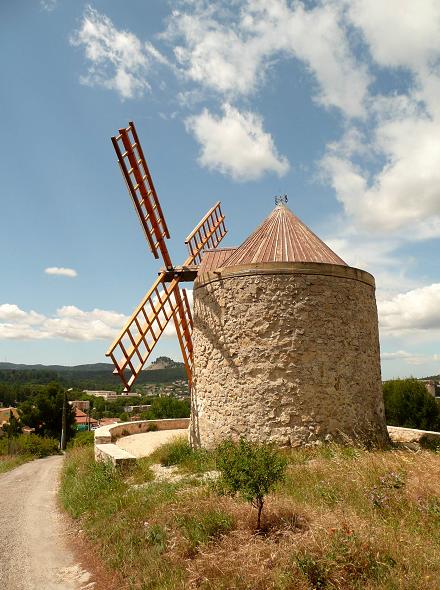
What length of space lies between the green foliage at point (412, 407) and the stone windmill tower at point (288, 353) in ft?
34.4

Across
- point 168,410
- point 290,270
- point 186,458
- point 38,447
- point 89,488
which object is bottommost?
point 38,447

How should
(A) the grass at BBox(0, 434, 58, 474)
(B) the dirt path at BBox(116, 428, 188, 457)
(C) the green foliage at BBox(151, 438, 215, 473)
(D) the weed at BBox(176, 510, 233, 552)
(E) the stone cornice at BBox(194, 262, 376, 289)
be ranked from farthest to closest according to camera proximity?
(A) the grass at BBox(0, 434, 58, 474) < (B) the dirt path at BBox(116, 428, 188, 457) < (E) the stone cornice at BBox(194, 262, 376, 289) < (C) the green foliage at BBox(151, 438, 215, 473) < (D) the weed at BBox(176, 510, 233, 552)

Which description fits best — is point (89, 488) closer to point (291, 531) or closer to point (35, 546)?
point (35, 546)

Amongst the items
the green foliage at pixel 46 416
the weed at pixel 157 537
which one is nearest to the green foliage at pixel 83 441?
the green foliage at pixel 46 416

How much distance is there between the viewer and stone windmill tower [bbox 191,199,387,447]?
329 inches

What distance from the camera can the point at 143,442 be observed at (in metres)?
12.8

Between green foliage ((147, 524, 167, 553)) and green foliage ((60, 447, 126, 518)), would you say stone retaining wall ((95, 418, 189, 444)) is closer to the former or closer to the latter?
green foliage ((60, 447, 126, 518))

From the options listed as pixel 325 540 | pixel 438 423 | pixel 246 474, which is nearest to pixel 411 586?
pixel 325 540

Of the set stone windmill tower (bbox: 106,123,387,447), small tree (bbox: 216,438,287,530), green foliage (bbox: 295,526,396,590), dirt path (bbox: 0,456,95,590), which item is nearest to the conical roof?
stone windmill tower (bbox: 106,123,387,447)

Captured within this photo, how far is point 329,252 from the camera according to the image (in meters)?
10.1

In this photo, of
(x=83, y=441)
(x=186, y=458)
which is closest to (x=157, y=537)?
(x=186, y=458)

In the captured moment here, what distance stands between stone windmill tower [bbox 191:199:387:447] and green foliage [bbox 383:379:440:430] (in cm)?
1048

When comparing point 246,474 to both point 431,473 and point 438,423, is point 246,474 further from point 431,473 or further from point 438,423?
point 438,423

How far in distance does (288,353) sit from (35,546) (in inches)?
200
